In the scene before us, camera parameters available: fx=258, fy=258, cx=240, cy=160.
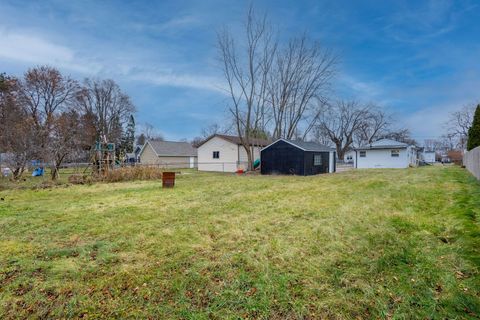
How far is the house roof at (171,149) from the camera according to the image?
32.0 m

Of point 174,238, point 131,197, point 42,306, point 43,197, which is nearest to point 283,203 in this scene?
point 174,238

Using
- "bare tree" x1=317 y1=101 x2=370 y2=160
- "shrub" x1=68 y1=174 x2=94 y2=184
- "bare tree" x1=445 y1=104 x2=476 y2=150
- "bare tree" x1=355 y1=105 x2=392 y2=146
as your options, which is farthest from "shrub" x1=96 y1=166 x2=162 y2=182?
"bare tree" x1=445 y1=104 x2=476 y2=150

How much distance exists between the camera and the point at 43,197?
8.30 m

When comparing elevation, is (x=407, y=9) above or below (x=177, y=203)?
above

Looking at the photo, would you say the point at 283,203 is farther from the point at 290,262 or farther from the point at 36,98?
the point at 36,98

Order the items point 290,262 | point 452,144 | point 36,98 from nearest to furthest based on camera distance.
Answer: point 290,262, point 36,98, point 452,144

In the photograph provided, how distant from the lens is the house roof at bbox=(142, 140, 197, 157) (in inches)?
1259

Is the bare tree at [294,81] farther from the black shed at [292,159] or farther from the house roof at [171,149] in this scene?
the house roof at [171,149]

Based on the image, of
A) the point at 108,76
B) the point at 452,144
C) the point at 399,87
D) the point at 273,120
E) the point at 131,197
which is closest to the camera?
the point at 131,197

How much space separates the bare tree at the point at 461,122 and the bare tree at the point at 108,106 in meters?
46.4

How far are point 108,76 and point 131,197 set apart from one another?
28278mm

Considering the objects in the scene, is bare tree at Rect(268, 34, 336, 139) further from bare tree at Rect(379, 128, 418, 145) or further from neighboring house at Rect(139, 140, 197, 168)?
bare tree at Rect(379, 128, 418, 145)

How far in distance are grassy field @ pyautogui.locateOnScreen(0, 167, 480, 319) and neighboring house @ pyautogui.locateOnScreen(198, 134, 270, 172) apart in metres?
→ 16.8

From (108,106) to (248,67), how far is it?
66.0 feet
